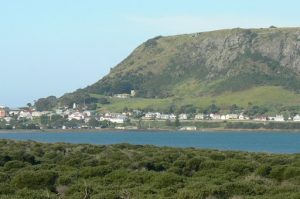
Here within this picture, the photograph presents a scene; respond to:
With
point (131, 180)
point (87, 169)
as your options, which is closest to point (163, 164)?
point (87, 169)

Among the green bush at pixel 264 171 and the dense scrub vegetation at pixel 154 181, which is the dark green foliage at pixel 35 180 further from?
the green bush at pixel 264 171

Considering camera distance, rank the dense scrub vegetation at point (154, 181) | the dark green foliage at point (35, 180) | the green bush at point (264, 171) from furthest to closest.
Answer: the green bush at point (264, 171), the dark green foliage at point (35, 180), the dense scrub vegetation at point (154, 181)

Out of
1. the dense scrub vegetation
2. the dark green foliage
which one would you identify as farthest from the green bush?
the dark green foliage

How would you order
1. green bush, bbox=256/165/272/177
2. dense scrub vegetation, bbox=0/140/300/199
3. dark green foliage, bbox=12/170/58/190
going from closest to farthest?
dense scrub vegetation, bbox=0/140/300/199
dark green foliage, bbox=12/170/58/190
green bush, bbox=256/165/272/177

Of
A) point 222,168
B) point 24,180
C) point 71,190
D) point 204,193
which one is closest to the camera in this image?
point 204,193

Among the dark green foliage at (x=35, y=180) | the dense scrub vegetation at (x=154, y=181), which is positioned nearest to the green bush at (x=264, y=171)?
the dense scrub vegetation at (x=154, y=181)

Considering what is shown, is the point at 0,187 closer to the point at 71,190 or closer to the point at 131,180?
the point at 71,190

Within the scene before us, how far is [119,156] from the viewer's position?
4744cm

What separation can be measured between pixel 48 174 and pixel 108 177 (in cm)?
227

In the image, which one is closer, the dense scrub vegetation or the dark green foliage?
the dense scrub vegetation

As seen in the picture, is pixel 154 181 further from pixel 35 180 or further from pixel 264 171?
pixel 264 171

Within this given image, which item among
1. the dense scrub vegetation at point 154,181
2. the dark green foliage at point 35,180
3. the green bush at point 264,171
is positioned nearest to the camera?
the dense scrub vegetation at point 154,181

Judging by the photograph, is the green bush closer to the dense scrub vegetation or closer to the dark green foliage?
the dense scrub vegetation

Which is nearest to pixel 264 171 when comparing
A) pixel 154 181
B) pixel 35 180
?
pixel 154 181
